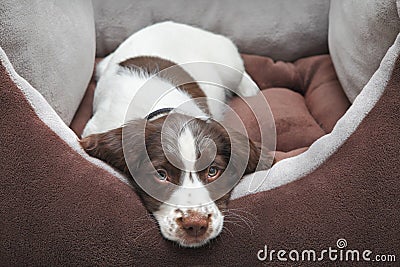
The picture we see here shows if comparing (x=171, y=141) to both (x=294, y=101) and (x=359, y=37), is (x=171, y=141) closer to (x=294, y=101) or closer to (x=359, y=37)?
(x=359, y=37)

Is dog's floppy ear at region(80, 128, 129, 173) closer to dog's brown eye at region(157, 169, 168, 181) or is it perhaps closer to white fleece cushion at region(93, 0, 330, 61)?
dog's brown eye at region(157, 169, 168, 181)

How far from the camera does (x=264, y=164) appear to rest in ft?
5.54

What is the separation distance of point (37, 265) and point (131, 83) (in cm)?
82

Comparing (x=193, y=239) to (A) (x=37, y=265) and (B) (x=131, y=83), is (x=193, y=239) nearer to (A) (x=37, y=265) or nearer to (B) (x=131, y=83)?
(A) (x=37, y=265)

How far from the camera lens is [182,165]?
1.50m

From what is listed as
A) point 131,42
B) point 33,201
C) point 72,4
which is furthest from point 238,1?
point 33,201

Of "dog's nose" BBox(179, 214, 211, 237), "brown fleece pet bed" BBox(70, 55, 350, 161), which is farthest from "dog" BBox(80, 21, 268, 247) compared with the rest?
"brown fleece pet bed" BBox(70, 55, 350, 161)

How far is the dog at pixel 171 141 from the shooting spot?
1.45 meters

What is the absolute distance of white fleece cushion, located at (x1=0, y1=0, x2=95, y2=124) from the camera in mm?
1807

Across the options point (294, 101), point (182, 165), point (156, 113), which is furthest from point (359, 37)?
point (182, 165)

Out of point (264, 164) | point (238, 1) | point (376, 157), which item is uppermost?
point (376, 157)

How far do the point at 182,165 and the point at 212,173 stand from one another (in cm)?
10

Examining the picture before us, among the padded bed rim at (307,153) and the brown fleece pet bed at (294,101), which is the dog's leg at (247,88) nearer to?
the brown fleece pet bed at (294,101)

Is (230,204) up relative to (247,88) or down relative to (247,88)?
up
